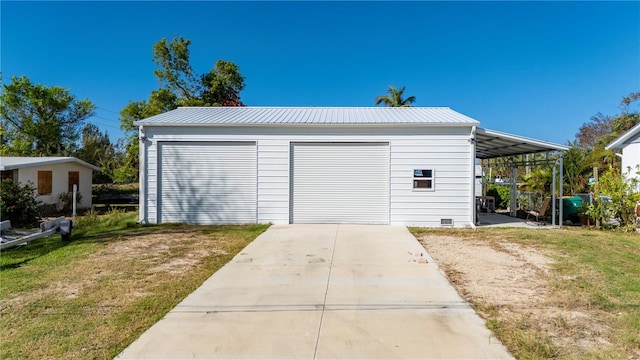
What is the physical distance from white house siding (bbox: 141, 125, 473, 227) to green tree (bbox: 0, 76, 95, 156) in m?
22.7

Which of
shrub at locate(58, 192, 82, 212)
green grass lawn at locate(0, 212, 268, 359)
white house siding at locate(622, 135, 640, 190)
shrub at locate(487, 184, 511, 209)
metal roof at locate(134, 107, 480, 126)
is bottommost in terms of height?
green grass lawn at locate(0, 212, 268, 359)

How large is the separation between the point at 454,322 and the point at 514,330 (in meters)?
0.54

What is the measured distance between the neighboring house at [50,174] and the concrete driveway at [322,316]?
1388 centimetres

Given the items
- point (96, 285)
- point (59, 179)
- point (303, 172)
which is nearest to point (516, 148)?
point (303, 172)

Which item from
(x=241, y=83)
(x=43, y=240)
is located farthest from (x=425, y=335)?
(x=241, y=83)

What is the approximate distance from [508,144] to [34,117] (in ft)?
106

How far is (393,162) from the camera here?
34.2ft

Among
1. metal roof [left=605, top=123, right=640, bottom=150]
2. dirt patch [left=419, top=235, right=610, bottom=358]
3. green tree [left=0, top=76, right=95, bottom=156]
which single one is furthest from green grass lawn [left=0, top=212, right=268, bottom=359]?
green tree [left=0, top=76, right=95, bottom=156]

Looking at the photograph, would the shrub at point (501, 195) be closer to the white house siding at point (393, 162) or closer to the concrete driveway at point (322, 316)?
the white house siding at point (393, 162)

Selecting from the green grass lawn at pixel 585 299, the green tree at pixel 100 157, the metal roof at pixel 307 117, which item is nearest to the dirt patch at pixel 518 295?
the green grass lawn at pixel 585 299

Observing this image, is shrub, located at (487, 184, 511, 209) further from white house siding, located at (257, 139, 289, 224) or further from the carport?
white house siding, located at (257, 139, 289, 224)

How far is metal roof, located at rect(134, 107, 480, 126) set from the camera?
10.4 m

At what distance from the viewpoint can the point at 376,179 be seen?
10562 millimetres

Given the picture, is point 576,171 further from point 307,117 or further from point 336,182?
point 307,117
